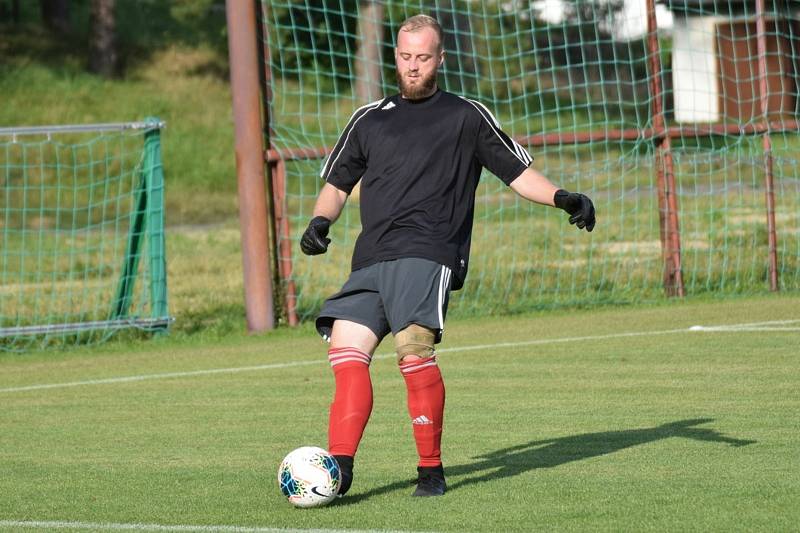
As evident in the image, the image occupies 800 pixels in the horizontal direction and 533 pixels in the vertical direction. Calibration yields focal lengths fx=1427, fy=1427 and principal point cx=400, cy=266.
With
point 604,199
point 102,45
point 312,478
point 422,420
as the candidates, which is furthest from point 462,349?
point 102,45

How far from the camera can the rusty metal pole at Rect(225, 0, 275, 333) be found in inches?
449

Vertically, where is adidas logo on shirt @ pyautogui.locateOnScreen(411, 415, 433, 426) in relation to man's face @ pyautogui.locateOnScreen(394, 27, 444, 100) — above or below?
below

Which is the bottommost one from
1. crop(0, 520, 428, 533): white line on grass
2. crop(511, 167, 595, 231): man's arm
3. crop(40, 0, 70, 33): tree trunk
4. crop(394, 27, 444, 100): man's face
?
crop(0, 520, 428, 533): white line on grass

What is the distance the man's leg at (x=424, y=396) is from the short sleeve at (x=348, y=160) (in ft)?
2.37

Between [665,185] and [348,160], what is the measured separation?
277 inches

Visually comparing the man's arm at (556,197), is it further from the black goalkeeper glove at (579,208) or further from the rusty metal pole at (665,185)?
the rusty metal pole at (665,185)

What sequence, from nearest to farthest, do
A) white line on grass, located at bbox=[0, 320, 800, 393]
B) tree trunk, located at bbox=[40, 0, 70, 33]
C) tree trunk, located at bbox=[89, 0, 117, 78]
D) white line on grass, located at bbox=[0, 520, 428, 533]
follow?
1. white line on grass, located at bbox=[0, 520, 428, 533]
2. white line on grass, located at bbox=[0, 320, 800, 393]
3. tree trunk, located at bbox=[89, 0, 117, 78]
4. tree trunk, located at bbox=[40, 0, 70, 33]

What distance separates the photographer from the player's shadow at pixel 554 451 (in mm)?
5867

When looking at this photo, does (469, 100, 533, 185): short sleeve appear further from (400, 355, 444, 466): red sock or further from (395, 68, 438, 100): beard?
(400, 355, 444, 466): red sock

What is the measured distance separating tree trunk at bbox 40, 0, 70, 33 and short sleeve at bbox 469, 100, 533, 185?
36.1m

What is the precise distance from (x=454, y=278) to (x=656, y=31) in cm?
752

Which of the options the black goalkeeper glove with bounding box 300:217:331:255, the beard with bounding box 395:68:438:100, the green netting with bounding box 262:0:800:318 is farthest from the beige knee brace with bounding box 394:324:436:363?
the green netting with bounding box 262:0:800:318

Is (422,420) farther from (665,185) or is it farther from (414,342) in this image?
(665,185)

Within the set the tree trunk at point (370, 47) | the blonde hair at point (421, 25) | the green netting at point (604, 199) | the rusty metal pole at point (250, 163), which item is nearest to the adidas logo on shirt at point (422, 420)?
the blonde hair at point (421, 25)
